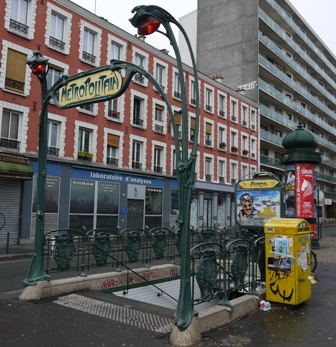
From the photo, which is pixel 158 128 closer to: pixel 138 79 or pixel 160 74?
pixel 138 79

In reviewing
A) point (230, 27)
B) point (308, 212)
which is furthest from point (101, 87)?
point (230, 27)

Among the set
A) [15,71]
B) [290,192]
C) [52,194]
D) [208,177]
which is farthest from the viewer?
[208,177]

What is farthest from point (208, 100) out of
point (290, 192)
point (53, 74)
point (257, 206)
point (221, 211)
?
point (257, 206)

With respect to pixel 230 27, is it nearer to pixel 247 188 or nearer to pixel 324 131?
pixel 324 131

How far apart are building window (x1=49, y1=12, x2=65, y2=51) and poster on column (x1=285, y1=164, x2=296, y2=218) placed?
45.2 ft

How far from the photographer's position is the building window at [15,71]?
61.0ft

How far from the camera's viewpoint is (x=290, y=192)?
16.5m

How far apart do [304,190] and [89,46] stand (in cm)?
1497

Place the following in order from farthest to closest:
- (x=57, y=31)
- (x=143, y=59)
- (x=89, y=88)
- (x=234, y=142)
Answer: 1. (x=234, y=142)
2. (x=143, y=59)
3. (x=57, y=31)
4. (x=89, y=88)

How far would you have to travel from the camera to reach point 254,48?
129 feet

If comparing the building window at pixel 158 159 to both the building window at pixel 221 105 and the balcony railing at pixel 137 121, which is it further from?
the building window at pixel 221 105

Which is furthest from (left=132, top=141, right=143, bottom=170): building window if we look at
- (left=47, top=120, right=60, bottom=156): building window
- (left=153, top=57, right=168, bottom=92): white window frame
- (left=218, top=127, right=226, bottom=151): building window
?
(left=218, top=127, right=226, bottom=151): building window

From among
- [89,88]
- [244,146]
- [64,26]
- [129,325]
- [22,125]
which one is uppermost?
[64,26]

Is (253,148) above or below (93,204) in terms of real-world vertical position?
above
